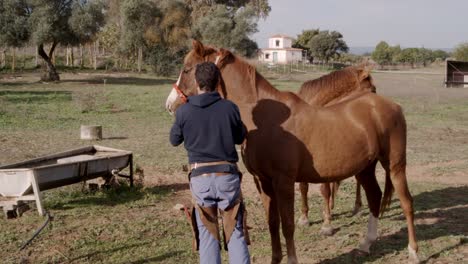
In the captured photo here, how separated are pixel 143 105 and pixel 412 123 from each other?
34.5ft

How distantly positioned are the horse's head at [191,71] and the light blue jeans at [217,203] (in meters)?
1.03

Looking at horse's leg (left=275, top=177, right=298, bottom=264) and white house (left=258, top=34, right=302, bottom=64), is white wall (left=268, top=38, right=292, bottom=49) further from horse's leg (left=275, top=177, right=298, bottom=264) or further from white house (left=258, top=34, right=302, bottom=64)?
horse's leg (left=275, top=177, right=298, bottom=264)

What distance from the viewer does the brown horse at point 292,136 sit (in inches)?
179

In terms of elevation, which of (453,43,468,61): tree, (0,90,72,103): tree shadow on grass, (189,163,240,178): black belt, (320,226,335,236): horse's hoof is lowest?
(320,226,335,236): horse's hoof

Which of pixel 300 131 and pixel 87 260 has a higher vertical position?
pixel 300 131

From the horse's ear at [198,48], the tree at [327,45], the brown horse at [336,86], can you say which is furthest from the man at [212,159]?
the tree at [327,45]

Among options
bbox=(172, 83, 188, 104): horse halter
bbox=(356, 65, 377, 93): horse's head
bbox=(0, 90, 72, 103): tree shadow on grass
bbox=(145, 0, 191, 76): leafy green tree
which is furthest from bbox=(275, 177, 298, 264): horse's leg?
bbox=(145, 0, 191, 76): leafy green tree

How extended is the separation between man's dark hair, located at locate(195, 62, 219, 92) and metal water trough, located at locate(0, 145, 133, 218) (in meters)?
3.70

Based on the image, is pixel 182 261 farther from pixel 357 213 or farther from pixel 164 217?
pixel 357 213

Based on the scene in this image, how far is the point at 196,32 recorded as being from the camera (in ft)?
161

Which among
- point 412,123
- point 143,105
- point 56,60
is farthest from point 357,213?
point 56,60

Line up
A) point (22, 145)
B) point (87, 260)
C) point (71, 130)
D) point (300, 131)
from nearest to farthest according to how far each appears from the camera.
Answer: point (300, 131) → point (87, 260) → point (22, 145) → point (71, 130)

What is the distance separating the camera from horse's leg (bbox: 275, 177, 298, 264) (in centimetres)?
459

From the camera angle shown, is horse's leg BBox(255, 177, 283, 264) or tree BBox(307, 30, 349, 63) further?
tree BBox(307, 30, 349, 63)
